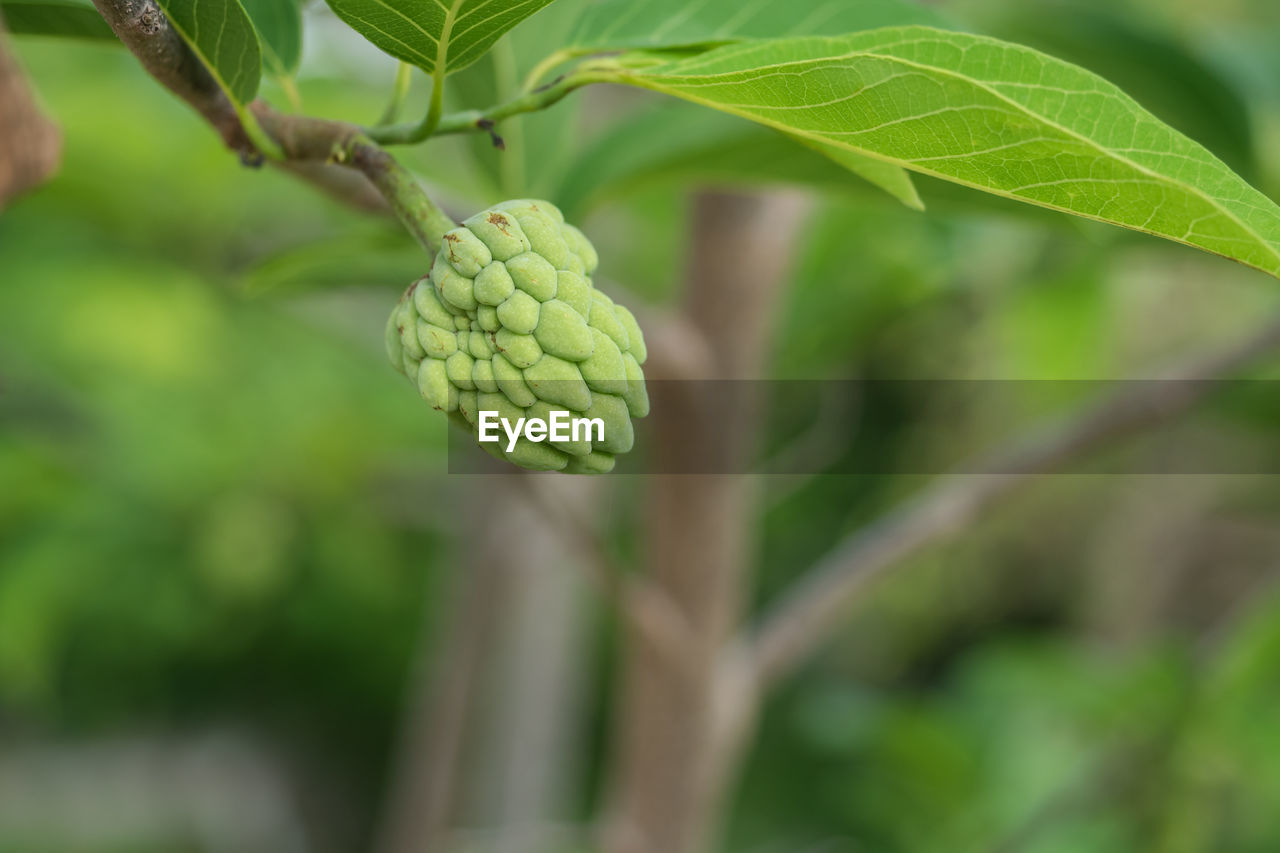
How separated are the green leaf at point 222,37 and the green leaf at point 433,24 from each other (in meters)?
0.04

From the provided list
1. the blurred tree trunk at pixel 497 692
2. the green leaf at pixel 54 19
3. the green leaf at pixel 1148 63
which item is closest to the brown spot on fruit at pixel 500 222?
the green leaf at pixel 54 19

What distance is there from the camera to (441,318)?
325 mm

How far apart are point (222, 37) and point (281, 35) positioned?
11 centimetres

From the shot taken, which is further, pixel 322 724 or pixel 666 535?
pixel 322 724

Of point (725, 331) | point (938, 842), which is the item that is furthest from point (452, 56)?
point (938, 842)

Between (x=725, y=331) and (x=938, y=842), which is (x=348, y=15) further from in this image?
(x=938, y=842)

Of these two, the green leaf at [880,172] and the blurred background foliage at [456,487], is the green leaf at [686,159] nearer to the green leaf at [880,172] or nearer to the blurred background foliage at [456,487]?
the blurred background foliage at [456,487]

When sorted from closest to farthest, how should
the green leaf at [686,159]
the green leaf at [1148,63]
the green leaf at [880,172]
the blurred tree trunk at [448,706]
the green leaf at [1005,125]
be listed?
1. the green leaf at [1005,125]
2. the green leaf at [880,172]
3. the green leaf at [686,159]
4. the green leaf at [1148,63]
5. the blurred tree trunk at [448,706]

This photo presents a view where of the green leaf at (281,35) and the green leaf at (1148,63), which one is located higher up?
the green leaf at (1148,63)

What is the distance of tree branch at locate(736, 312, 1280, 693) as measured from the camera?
0.85 metres

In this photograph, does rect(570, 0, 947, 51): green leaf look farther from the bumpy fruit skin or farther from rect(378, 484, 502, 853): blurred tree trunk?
rect(378, 484, 502, 853): blurred tree trunk

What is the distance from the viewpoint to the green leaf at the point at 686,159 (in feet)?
1.93

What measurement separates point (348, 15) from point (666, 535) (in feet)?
2.12

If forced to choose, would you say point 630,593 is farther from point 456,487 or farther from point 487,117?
point 456,487
